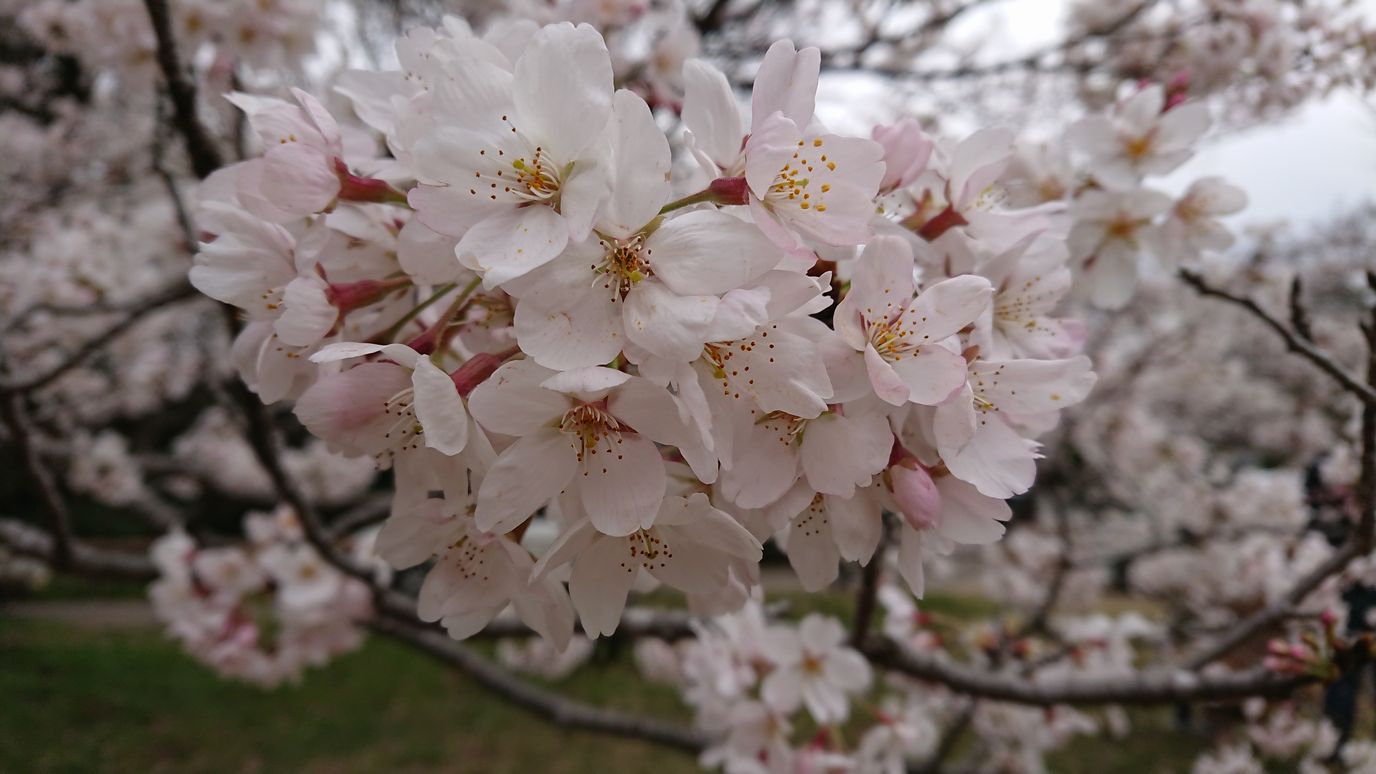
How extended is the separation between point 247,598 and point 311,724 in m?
3.27

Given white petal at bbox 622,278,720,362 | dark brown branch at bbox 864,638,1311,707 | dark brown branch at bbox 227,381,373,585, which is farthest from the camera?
dark brown branch at bbox 227,381,373,585

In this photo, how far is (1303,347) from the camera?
133 cm

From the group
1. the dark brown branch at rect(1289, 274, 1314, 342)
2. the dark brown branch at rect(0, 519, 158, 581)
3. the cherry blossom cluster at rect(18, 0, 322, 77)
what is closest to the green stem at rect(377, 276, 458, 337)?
the dark brown branch at rect(1289, 274, 1314, 342)

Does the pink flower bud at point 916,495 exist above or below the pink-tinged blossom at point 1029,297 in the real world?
below

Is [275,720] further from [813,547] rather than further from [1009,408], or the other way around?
[1009,408]

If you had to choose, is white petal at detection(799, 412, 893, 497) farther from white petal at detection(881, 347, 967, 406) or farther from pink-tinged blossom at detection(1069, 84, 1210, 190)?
pink-tinged blossom at detection(1069, 84, 1210, 190)

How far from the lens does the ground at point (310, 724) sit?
14.6 feet

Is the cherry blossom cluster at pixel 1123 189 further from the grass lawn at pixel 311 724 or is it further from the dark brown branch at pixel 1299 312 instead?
the grass lawn at pixel 311 724

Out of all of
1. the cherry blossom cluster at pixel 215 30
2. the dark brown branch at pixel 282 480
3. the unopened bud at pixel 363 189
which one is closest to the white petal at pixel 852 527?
the unopened bud at pixel 363 189

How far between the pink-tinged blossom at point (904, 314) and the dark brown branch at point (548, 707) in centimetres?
190

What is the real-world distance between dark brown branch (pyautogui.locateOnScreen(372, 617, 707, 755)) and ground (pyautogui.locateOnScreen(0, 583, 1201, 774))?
228 cm

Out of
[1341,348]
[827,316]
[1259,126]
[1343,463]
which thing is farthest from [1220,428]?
[827,316]

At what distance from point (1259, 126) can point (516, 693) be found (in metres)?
4.36

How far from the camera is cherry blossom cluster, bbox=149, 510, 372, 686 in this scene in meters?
2.21
